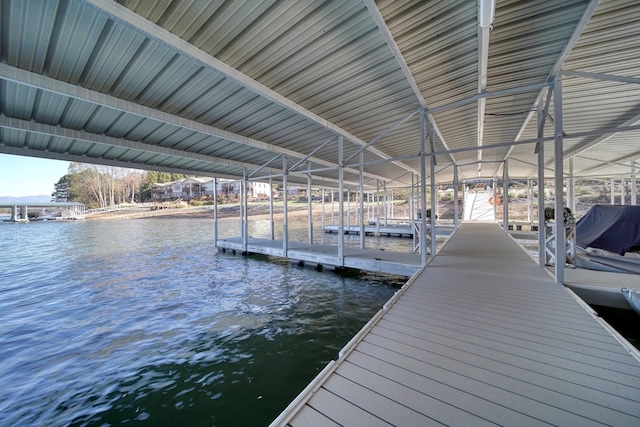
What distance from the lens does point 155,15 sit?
2877 mm

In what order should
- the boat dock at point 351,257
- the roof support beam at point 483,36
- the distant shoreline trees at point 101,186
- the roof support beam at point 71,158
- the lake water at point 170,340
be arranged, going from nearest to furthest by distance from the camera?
the roof support beam at point 483,36 < the lake water at point 170,340 < the roof support beam at point 71,158 < the boat dock at point 351,257 < the distant shoreline trees at point 101,186

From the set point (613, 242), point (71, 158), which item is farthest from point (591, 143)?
point (71, 158)

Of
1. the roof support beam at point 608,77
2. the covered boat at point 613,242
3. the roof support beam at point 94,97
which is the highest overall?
the roof support beam at point 94,97

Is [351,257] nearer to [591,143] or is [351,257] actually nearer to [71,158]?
[71,158]

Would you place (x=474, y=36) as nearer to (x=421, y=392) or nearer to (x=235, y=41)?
(x=235, y=41)

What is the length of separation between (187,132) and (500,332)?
7572mm

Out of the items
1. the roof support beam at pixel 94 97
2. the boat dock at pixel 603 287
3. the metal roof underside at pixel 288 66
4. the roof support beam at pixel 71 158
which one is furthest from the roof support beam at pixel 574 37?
the roof support beam at pixel 71 158

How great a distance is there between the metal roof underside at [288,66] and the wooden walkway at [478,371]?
271cm

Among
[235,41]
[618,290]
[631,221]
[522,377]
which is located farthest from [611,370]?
[631,221]

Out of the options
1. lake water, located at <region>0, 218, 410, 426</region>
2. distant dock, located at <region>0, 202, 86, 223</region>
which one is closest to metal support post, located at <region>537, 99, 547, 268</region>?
lake water, located at <region>0, 218, 410, 426</region>

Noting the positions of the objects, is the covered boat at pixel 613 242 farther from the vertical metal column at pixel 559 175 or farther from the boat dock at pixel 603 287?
the vertical metal column at pixel 559 175

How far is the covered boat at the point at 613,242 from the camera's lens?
563 cm

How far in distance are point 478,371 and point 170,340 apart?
4292 mm

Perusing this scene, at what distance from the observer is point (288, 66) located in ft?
13.3
